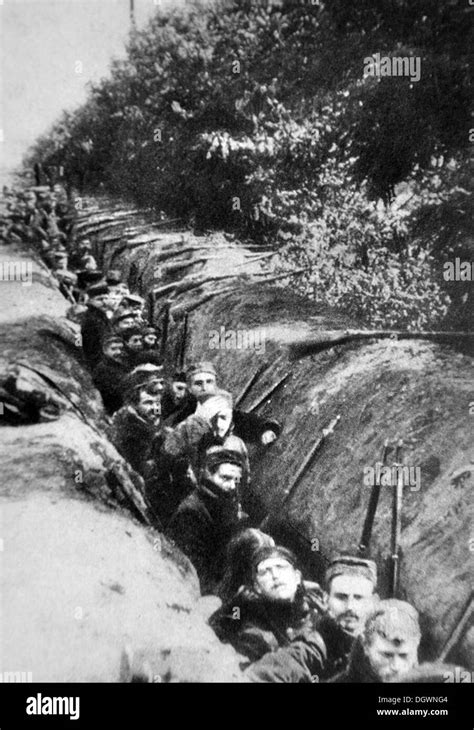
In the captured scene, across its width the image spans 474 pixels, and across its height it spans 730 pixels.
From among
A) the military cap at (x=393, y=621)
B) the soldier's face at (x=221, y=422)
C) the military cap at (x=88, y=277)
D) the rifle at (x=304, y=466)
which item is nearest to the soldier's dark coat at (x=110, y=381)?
the soldier's face at (x=221, y=422)

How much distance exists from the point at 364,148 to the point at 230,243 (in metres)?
1.66

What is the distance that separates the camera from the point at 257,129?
22.3 ft

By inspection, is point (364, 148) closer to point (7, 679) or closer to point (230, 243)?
point (230, 243)

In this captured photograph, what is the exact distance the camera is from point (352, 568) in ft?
14.1

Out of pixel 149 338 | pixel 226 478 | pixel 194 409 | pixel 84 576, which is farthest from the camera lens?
pixel 149 338

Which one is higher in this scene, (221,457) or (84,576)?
(221,457)

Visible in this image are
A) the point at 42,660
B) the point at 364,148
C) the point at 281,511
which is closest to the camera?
the point at 42,660

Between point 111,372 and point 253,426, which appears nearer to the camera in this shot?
point 253,426

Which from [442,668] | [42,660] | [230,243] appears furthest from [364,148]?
[42,660]

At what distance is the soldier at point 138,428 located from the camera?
526cm

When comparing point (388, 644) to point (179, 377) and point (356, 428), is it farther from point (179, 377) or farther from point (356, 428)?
point (179, 377)

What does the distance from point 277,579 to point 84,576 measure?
1222 millimetres

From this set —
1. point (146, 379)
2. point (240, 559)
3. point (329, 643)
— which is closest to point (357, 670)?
point (329, 643)

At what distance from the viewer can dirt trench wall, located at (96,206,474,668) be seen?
415 cm
